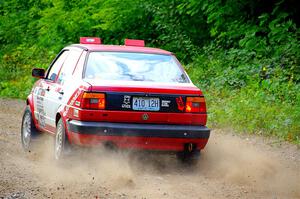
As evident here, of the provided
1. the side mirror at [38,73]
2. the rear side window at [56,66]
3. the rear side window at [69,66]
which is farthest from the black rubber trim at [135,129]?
the side mirror at [38,73]

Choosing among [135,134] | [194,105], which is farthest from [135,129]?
[194,105]

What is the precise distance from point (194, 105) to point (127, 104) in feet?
2.80

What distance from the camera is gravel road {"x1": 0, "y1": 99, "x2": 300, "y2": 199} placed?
7.50 metres

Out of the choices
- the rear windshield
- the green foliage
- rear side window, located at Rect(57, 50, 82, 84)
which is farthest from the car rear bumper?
the green foliage

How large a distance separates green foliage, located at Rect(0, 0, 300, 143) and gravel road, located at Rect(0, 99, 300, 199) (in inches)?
75.1

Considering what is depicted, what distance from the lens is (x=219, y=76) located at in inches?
684

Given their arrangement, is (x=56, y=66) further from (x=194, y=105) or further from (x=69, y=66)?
(x=194, y=105)

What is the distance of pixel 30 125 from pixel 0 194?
3.68 meters

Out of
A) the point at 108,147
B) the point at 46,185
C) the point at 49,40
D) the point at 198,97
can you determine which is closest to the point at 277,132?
the point at 198,97

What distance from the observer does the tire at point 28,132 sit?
10.8 meters

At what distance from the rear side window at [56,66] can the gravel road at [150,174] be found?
3.27ft

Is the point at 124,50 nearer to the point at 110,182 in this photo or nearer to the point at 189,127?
the point at 189,127

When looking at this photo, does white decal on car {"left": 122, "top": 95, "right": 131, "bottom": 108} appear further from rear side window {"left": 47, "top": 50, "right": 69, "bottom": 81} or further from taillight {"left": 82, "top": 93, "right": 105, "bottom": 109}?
rear side window {"left": 47, "top": 50, "right": 69, "bottom": 81}

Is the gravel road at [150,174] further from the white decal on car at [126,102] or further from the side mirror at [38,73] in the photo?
the side mirror at [38,73]
